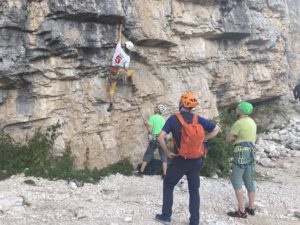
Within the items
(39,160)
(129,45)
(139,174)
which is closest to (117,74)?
(129,45)

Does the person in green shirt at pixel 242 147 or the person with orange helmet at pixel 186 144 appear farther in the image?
the person in green shirt at pixel 242 147

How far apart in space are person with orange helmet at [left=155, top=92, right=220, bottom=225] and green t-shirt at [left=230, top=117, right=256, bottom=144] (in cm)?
101

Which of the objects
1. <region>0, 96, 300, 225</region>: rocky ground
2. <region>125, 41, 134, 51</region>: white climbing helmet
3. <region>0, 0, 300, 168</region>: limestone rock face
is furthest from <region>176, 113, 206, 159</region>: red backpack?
<region>125, 41, 134, 51</region>: white climbing helmet

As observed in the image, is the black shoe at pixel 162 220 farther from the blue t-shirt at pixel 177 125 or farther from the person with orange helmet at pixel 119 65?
the person with orange helmet at pixel 119 65

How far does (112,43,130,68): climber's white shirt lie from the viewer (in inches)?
394

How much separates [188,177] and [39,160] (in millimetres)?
4156

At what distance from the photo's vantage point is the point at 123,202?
766 cm

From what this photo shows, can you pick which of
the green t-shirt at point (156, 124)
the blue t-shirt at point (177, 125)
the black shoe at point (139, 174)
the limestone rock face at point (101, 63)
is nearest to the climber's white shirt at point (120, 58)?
the limestone rock face at point (101, 63)

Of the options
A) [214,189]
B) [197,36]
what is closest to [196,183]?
[214,189]

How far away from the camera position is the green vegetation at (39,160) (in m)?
8.63

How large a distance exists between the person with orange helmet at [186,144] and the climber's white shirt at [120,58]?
14.0ft

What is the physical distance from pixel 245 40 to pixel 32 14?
949 cm

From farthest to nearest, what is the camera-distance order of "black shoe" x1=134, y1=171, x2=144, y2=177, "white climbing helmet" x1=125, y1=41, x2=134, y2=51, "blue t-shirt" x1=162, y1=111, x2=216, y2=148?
"white climbing helmet" x1=125, y1=41, x2=134, y2=51 < "black shoe" x1=134, y1=171, x2=144, y2=177 < "blue t-shirt" x1=162, y1=111, x2=216, y2=148

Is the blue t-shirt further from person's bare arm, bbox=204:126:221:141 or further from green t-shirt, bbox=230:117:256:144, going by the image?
green t-shirt, bbox=230:117:256:144
